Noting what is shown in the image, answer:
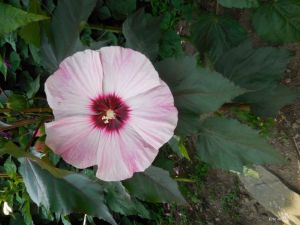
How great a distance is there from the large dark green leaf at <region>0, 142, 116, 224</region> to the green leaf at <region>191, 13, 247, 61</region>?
0.52m

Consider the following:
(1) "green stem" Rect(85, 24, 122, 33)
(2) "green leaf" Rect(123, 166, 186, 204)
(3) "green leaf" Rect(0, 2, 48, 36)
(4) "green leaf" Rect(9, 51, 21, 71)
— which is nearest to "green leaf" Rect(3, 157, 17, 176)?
(4) "green leaf" Rect(9, 51, 21, 71)

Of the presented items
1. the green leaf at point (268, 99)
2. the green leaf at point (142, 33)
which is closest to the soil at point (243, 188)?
the green leaf at point (268, 99)

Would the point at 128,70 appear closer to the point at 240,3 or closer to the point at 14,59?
the point at 240,3

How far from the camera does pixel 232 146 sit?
87 cm

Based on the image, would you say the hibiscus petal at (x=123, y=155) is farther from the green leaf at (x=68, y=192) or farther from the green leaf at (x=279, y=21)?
the green leaf at (x=279, y=21)

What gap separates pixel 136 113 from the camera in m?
0.64

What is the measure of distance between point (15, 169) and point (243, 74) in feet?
3.31

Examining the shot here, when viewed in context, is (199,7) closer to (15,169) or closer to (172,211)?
(15,169)

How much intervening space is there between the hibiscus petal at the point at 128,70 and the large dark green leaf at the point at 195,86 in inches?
4.5

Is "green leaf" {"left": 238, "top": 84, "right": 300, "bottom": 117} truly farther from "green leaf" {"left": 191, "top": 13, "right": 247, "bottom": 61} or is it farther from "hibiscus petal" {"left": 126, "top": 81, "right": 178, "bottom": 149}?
"hibiscus petal" {"left": 126, "top": 81, "right": 178, "bottom": 149}

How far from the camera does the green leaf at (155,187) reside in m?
0.81

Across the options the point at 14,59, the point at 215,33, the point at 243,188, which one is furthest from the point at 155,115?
the point at 243,188

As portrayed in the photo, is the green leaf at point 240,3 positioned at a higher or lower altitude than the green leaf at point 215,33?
higher

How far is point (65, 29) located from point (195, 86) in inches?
10.5
